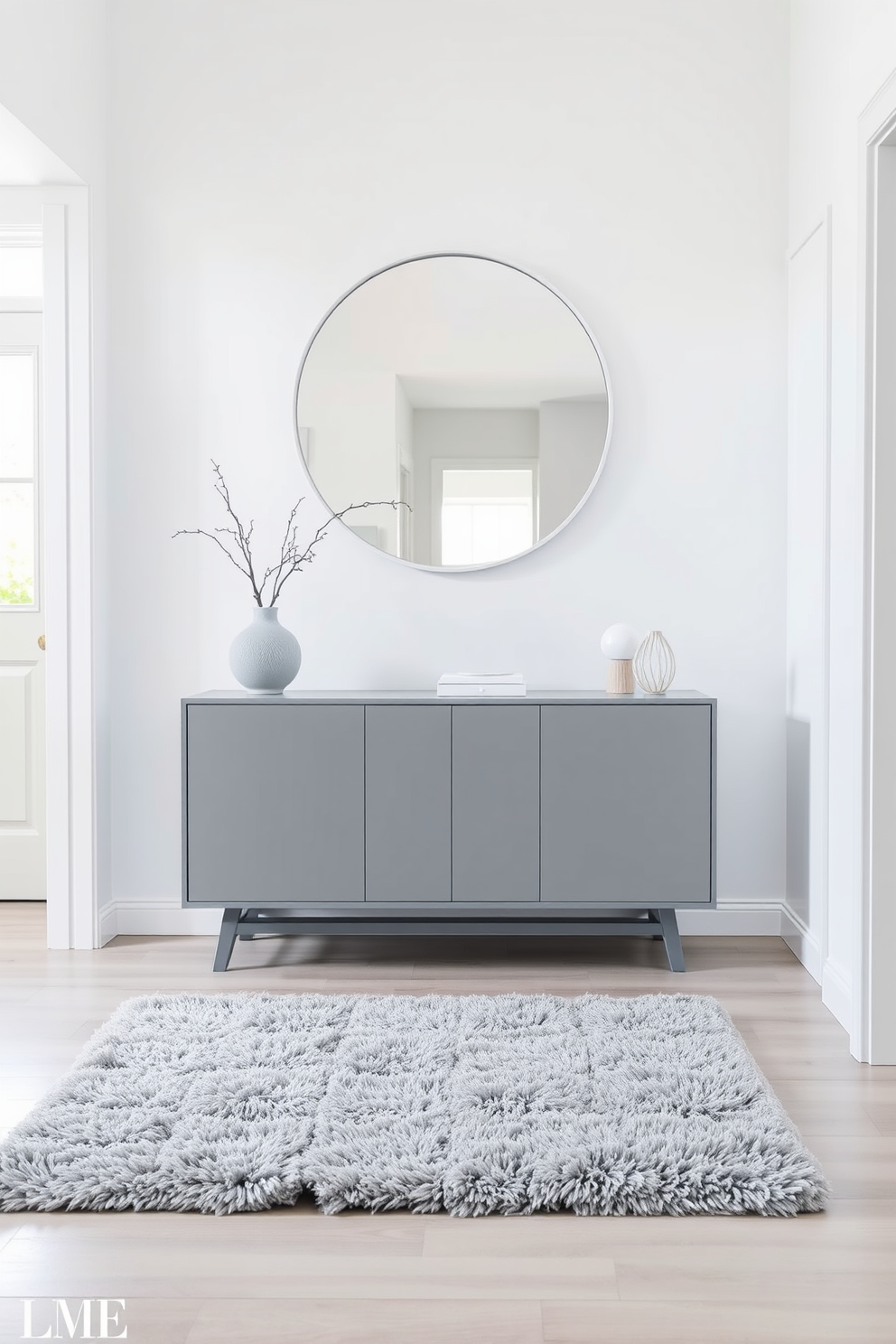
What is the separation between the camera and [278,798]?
2910mm

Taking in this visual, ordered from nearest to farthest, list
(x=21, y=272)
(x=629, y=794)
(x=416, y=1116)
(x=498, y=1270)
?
(x=498, y=1270), (x=416, y=1116), (x=629, y=794), (x=21, y=272)

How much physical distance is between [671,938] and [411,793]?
811 mm

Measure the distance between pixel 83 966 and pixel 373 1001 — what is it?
905 mm

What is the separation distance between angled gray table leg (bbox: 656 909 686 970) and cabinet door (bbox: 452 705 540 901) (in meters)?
0.37

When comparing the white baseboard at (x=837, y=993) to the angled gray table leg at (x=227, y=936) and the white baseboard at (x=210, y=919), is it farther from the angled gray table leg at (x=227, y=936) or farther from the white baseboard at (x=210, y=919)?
the angled gray table leg at (x=227, y=936)

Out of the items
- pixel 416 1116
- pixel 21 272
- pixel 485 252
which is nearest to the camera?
pixel 416 1116

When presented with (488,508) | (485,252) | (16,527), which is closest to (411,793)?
(488,508)

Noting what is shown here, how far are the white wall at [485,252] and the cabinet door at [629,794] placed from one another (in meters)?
0.41

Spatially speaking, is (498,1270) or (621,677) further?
(621,677)

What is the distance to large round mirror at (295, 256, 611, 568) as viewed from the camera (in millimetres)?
3242

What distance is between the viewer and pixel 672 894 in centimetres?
290

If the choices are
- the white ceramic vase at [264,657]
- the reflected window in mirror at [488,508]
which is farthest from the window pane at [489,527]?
the white ceramic vase at [264,657]

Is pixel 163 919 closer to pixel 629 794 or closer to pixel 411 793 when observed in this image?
pixel 411 793

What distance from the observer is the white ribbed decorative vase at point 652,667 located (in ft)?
10.0
